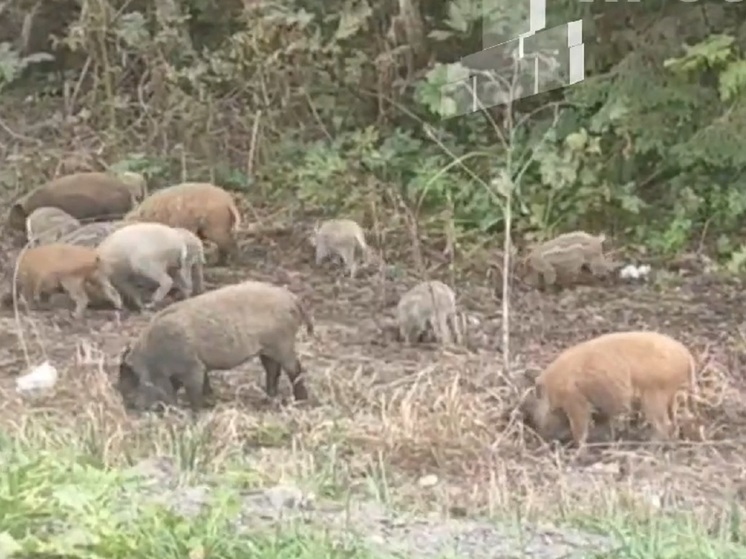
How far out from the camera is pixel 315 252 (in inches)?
419

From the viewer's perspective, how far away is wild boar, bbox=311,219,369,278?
1022 centimetres

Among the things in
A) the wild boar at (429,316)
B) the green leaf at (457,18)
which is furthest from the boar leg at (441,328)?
the green leaf at (457,18)

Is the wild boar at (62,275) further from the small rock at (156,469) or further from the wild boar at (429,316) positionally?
the small rock at (156,469)

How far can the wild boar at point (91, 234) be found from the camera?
32.4 ft

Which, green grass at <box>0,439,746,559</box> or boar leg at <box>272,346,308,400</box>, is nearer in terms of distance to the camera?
green grass at <box>0,439,746,559</box>

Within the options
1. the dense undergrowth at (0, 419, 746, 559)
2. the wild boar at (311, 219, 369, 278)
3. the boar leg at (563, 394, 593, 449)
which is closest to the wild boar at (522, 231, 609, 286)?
the wild boar at (311, 219, 369, 278)

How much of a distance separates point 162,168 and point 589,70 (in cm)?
321

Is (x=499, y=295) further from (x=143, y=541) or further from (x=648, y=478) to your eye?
(x=143, y=541)

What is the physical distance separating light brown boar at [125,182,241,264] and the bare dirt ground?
0.29 m

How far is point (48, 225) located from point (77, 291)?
1.33 m

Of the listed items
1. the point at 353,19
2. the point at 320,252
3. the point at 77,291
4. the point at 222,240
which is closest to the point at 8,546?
the point at 77,291

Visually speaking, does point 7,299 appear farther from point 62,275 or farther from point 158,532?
point 158,532

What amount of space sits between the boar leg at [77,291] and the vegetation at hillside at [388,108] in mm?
2187

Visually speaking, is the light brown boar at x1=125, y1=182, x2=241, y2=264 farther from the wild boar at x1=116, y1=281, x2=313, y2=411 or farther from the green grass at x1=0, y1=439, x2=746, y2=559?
the green grass at x1=0, y1=439, x2=746, y2=559
